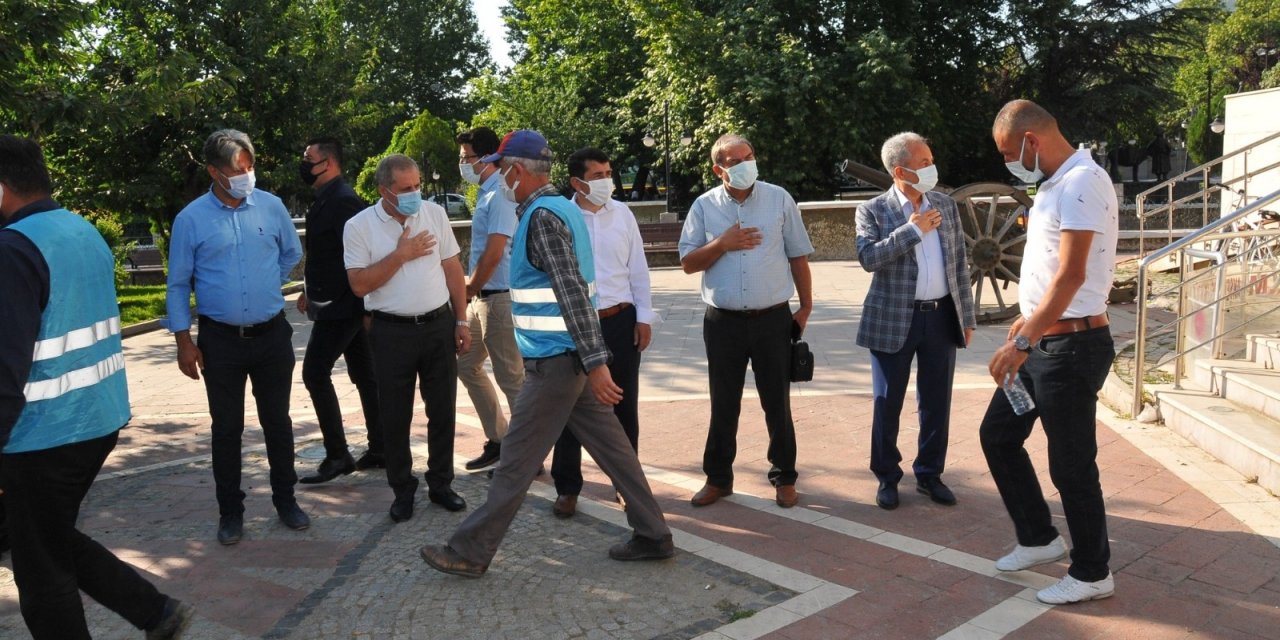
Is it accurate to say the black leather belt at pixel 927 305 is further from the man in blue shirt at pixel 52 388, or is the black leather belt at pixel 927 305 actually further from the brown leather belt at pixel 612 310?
the man in blue shirt at pixel 52 388

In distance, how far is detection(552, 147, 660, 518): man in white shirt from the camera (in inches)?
199

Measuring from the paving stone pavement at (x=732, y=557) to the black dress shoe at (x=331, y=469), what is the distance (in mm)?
61

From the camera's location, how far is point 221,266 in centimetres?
498

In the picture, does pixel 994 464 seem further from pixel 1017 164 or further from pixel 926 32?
pixel 926 32

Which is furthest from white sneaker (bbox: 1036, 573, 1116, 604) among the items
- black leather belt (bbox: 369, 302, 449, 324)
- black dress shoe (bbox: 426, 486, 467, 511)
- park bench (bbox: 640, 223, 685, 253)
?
park bench (bbox: 640, 223, 685, 253)

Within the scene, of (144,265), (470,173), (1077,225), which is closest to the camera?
(1077,225)

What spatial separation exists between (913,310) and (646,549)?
5.93 ft

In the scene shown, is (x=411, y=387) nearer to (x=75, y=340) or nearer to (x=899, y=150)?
(x=75, y=340)

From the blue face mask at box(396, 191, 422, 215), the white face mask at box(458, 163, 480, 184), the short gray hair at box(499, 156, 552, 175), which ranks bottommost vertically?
the blue face mask at box(396, 191, 422, 215)

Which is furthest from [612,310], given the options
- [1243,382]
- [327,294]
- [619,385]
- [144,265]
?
[144,265]

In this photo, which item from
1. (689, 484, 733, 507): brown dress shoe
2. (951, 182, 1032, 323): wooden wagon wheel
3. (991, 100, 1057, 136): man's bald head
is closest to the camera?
(991, 100, 1057, 136): man's bald head

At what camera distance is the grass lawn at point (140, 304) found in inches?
553

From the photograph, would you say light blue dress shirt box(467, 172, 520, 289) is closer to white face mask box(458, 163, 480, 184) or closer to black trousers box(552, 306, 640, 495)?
white face mask box(458, 163, 480, 184)

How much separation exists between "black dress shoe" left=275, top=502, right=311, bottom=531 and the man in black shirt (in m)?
0.75
